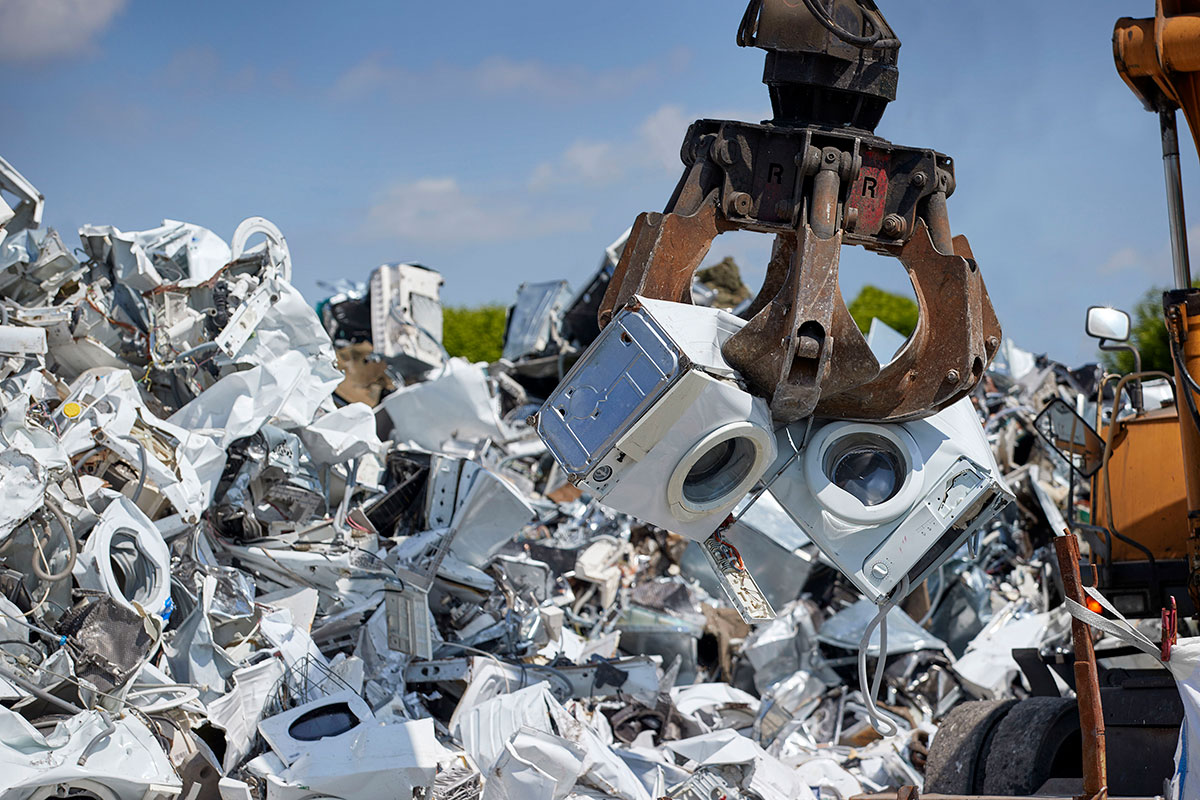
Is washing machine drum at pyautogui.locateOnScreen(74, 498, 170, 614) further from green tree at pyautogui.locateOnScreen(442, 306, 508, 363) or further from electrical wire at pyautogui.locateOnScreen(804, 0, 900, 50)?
green tree at pyautogui.locateOnScreen(442, 306, 508, 363)

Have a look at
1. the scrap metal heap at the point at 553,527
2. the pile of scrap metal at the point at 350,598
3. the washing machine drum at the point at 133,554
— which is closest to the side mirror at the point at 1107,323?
the scrap metal heap at the point at 553,527

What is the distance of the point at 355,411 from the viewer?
748 centimetres

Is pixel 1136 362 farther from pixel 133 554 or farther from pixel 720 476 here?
pixel 133 554

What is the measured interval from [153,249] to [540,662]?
3927 millimetres

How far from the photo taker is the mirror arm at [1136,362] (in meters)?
4.52

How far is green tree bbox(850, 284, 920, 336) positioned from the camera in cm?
3281

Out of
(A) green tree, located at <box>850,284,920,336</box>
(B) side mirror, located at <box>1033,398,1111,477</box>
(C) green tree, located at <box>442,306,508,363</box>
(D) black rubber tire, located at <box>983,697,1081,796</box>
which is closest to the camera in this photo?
(D) black rubber tire, located at <box>983,697,1081,796</box>

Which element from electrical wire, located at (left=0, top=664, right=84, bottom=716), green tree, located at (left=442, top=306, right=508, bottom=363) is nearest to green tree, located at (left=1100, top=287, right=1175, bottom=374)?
green tree, located at (left=442, top=306, right=508, bottom=363)

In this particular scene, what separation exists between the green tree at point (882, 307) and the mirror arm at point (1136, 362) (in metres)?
26.8

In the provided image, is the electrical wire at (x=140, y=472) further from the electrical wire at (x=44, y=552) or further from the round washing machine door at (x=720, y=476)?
the round washing machine door at (x=720, y=476)

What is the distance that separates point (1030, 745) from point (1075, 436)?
1445 millimetres

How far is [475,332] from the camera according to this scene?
27406 millimetres

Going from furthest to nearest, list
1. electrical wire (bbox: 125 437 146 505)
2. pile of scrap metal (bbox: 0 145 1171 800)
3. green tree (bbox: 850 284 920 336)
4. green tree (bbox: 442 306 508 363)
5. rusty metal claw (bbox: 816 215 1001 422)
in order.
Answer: green tree (bbox: 850 284 920 336) < green tree (bbox: 442 306 508 363) < electrical wire (bbox: 125 437 146 505) < pile of scrap metal (bbox: 0 145 1171 800) < rusty metal claw (bbox: 816 215 1001 422)

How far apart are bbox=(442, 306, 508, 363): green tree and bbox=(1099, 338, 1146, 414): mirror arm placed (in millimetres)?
20093
